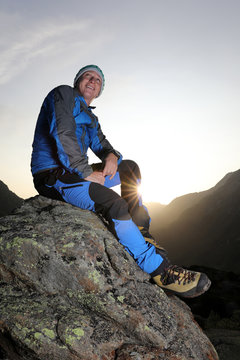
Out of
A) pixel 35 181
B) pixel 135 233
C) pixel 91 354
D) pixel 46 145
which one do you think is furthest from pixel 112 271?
pixel 46 145

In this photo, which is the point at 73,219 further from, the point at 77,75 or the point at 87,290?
the point at 77,75

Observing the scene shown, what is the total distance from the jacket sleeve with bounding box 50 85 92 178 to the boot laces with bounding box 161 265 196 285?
8.80ft

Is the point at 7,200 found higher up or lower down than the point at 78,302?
higher up

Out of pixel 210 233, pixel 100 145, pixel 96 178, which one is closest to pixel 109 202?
pixel 96 178

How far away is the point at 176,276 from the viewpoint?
4.57 meters

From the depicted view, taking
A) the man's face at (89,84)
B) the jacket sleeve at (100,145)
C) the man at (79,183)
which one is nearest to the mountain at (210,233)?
the man at (79,183)

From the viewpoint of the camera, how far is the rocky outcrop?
10.5ft

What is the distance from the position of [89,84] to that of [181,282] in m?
5.33

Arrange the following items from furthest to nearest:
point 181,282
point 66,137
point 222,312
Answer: point 222,312 → point 181,282 → point 66,137

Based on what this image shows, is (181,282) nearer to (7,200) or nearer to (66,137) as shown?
(66,137)

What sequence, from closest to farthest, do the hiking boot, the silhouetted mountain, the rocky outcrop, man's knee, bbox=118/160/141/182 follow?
the rocky outcrop
the hiking boot
man's knee, bbox=118/160/141/182
the silhouetted mountain

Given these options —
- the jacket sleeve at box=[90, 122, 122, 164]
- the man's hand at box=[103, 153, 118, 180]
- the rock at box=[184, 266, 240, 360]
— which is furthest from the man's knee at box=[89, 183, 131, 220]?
the rock at box=[184, 266, 240, 360]

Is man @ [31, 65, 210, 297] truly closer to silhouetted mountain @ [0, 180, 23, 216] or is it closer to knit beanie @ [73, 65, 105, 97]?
knit beanie @ [73, 65, 105, 97]

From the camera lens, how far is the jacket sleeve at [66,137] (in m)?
4.38
